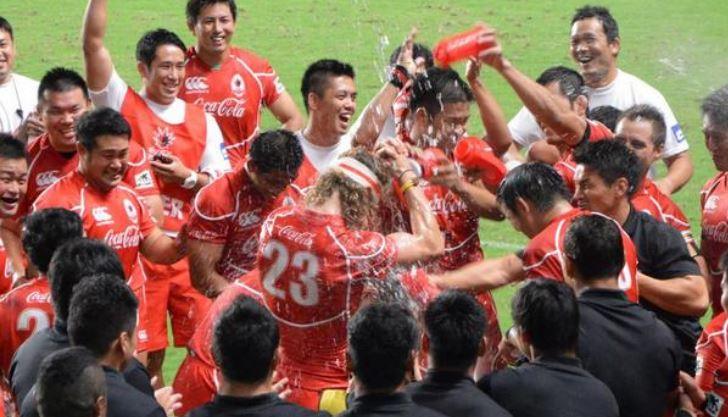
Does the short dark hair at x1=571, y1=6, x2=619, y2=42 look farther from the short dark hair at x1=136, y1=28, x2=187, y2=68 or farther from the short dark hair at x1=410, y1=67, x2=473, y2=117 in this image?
the short dark hair at x1=136, y1=28, x2=187, y2=68

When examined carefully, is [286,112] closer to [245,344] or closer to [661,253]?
[661,253]

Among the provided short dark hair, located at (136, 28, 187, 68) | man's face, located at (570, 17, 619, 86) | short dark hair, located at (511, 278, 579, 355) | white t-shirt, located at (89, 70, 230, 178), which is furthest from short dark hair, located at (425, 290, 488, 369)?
man's face, located at (570, 17, 619, 86)

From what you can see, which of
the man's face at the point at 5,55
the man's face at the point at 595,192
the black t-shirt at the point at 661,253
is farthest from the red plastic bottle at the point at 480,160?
the man's face at the point at 5,55

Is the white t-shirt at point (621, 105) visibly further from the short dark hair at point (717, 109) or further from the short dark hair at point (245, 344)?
the short dark hair at point (245, 344)

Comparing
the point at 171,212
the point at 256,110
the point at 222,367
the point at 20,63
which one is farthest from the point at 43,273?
the point at 20,63

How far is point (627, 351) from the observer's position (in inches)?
202

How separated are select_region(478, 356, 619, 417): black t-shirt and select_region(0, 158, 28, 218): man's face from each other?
9.79ft

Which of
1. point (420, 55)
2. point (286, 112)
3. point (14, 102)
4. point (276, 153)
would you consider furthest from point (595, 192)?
point (14, 102)

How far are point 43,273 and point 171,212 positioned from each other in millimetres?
2020

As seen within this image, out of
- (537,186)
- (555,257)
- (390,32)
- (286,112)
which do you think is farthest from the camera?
(390,32)

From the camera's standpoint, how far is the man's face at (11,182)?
22.1 ft

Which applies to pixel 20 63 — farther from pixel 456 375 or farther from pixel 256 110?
pixel 456 375

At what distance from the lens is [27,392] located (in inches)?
200

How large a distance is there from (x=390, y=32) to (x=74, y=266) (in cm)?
928
